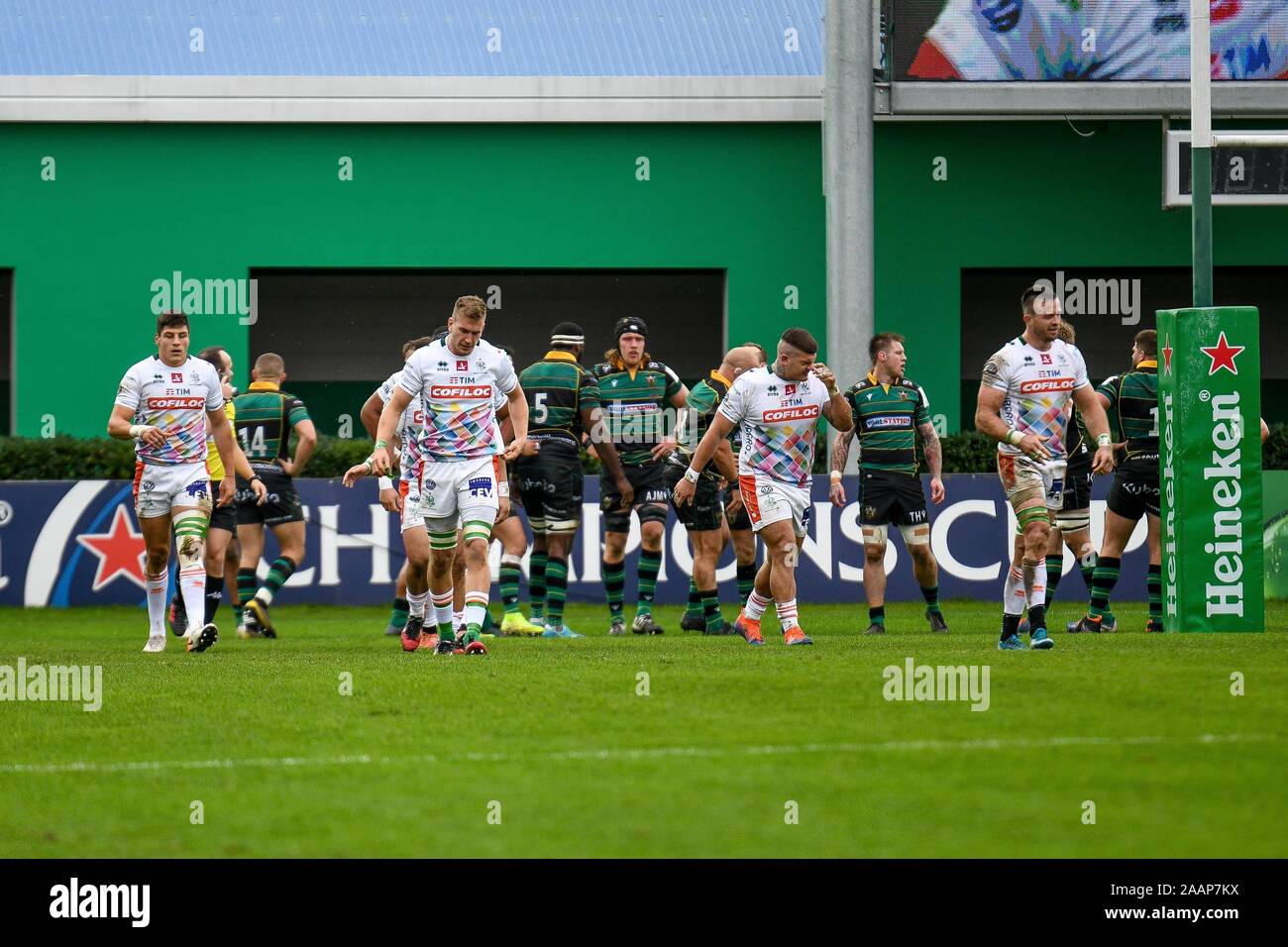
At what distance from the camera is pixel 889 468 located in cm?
1445

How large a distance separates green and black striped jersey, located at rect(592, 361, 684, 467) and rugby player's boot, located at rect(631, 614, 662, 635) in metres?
1.28

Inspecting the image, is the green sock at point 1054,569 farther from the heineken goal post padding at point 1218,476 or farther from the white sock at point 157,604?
the white sock at point 157,604

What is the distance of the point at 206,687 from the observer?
992 cm

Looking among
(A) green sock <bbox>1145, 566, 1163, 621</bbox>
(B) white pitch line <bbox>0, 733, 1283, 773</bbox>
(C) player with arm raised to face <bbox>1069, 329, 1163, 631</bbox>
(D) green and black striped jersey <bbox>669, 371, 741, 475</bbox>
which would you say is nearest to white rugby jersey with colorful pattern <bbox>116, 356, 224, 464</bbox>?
(D) green and black striped jersey <bbox>669, 371, 741, 475</bbox>

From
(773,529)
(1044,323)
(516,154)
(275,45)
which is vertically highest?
(275,45)

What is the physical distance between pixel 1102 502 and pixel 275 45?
486 inches

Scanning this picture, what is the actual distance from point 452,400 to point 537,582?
3.96 metres

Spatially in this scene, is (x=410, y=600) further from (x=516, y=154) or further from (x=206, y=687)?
(x=516, y=154)

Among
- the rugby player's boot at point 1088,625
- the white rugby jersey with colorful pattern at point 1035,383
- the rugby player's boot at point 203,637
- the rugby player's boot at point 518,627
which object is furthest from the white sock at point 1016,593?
the rugby player's boot at point 203,637

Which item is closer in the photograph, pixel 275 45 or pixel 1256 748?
pixel 1256 748

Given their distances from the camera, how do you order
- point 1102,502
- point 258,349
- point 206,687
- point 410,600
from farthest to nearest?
point 258,349, point 1102,502, point 410,600, point 206,687

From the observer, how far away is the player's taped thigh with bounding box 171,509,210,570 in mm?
12555

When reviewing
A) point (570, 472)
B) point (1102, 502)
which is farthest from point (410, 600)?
point (1102, 502)
